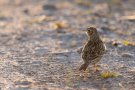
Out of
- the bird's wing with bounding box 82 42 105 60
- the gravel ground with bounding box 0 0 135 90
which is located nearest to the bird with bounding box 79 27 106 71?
the bird's wing with bounding box 82 42 105 60

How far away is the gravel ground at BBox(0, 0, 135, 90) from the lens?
11.2 m

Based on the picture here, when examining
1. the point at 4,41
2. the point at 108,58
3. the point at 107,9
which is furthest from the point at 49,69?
the point at 107,9

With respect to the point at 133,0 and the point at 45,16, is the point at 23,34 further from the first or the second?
the point at 133,0

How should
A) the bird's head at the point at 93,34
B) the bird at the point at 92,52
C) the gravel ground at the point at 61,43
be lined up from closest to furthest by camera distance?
1. the gravel ground at the point at 61,43
2. the bird at the point at 92,52
3. the bird's head at the point at 93,34

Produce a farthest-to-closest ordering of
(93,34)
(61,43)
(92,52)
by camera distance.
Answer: (61,43), (93,34), (92,52)

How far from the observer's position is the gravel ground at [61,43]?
1116cm

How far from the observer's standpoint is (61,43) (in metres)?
15.5

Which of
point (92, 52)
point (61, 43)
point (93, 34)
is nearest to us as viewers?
point (92, 52)

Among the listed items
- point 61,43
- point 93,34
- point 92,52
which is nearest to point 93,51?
point 92,52

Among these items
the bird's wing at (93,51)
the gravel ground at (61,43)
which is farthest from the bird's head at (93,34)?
the gravel ground at (61,43)

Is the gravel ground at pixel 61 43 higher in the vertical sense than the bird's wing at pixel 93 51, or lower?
lower

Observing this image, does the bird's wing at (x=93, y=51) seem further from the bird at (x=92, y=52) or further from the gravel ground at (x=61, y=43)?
the gravel ground at (x=61, y=43)

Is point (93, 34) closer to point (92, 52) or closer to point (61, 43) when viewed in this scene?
point (92, 52)

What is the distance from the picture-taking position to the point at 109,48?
47.6 feet
